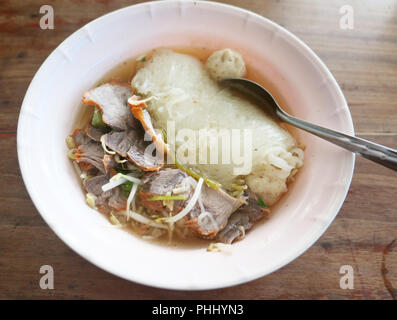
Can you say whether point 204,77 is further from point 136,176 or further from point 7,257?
point 7,257

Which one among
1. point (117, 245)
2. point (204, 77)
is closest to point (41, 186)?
point (117, 245)

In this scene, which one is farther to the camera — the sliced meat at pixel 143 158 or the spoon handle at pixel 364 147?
the sliced meat at pixel 143 158

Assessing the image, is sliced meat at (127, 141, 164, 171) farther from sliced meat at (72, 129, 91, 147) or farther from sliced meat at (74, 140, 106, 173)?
sliced meat at (72, 129, 91, 147)

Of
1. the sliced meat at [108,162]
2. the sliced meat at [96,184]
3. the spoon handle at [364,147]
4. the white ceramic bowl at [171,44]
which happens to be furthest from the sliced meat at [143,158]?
the spoon handle at [364,147]

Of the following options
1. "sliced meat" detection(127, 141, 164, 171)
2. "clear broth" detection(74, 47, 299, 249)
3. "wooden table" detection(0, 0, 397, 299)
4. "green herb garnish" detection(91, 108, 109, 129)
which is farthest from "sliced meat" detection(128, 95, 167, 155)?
"wooden table" detection(0, 0, 397, 299)

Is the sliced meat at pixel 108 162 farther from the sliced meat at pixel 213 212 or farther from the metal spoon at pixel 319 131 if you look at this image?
the metal spoon at pixel 319 131
